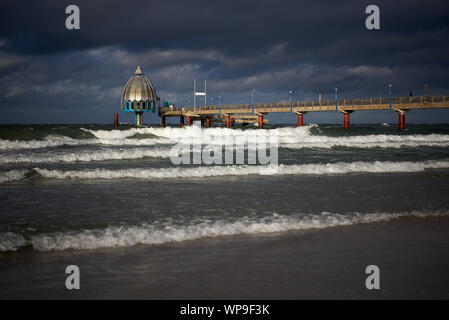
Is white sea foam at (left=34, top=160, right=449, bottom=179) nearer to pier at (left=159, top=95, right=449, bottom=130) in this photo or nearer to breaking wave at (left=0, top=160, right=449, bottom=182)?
breaking wave at (left=0, top=160, right=449, bottom=182)

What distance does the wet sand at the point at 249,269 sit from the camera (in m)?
3.33

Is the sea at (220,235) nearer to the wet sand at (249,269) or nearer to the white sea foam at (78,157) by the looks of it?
the wet sand at (249,269)

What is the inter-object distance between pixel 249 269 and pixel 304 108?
1741 inches

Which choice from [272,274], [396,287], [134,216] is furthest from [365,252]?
[134,216]

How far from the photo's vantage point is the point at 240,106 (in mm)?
53844

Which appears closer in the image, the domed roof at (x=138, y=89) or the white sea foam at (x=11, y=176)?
the white sea foam at (x=11, y=176)

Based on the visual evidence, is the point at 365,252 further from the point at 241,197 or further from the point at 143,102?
the point at 143,102

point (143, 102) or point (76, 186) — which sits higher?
point (143, 102)

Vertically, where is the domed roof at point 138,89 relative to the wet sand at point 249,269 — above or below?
above

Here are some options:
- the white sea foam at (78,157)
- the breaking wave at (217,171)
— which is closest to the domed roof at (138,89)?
the white sea foam at (78,157)

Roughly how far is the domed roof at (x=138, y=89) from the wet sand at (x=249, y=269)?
52.3 meters

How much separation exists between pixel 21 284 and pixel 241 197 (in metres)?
4.86

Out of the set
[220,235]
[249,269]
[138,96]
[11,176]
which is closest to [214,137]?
[138,96]

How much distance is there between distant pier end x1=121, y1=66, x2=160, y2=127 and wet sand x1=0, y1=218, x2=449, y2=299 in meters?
52.2
